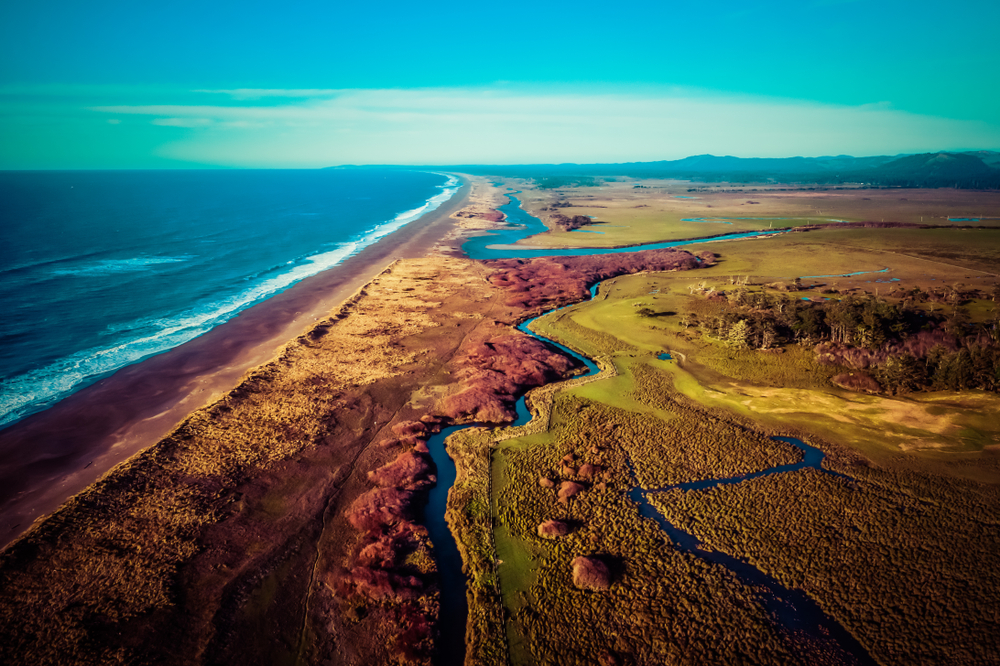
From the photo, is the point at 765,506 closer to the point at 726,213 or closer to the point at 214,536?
the point at 214,536

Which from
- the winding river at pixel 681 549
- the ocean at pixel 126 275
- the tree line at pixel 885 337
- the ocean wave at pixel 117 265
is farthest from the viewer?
the ocean wave at pixel 117 265

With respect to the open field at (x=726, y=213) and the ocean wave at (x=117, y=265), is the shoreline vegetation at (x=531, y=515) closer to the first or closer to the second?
the ocean wave at (x=117, y=265)

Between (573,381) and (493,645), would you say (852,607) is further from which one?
(573,381)

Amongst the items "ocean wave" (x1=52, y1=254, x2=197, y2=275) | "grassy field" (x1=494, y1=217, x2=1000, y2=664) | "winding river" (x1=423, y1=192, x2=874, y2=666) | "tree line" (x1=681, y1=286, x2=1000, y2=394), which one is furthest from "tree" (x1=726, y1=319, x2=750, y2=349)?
"ocean wave" (x1=52, y1=254, x2=197, y2=275)

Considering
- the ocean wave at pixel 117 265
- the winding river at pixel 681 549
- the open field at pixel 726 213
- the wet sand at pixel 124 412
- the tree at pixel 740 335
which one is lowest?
the winding river at pixel 681 549

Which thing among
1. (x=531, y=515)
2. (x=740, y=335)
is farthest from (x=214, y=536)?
(x=740, y=335)

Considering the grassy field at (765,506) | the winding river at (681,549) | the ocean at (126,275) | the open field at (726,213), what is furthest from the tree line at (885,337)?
the ocean at (126,275)

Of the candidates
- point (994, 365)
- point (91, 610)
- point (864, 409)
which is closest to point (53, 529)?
point (91, 610)
